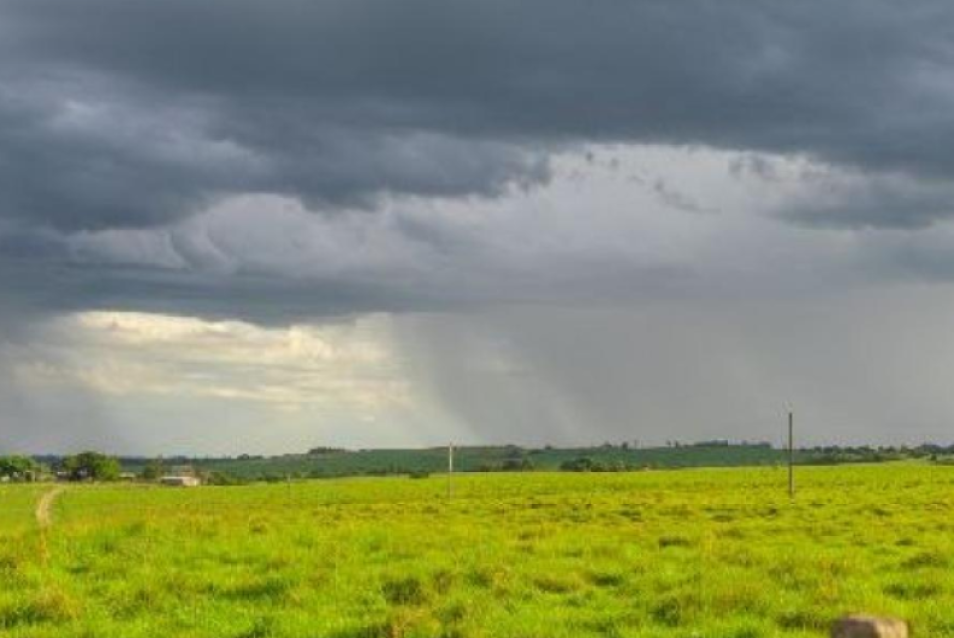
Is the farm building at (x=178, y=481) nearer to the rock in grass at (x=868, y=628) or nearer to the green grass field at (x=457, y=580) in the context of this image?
the green grass field at (x=457, y=580)

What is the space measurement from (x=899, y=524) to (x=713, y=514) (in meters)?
9.06

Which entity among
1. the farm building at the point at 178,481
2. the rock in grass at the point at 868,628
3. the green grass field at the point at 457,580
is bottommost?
the farm building at the point at 178,481

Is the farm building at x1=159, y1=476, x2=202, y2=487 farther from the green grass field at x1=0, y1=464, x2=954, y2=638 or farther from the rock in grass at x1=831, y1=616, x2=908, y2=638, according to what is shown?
the rock in grass at x1=831, y1=616, x2=908, y2=638

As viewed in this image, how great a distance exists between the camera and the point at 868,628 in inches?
430

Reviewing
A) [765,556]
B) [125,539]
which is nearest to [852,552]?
[765,556]

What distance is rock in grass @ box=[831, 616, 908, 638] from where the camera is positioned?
427 inches

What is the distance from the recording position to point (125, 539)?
27.7 metres

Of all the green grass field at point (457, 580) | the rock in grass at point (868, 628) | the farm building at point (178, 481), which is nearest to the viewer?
the rock in grass at point (868, 628)

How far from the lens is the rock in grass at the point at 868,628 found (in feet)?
35.6

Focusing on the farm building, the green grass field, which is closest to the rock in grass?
the green grass field

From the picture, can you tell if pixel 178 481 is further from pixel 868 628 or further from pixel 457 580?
pixel 868 628

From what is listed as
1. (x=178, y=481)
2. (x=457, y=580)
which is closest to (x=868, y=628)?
(x=457, y=580)

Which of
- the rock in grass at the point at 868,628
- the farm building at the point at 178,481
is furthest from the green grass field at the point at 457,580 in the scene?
the farm building at the point at 178,481

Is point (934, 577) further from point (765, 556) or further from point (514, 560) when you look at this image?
point (514, 560)
